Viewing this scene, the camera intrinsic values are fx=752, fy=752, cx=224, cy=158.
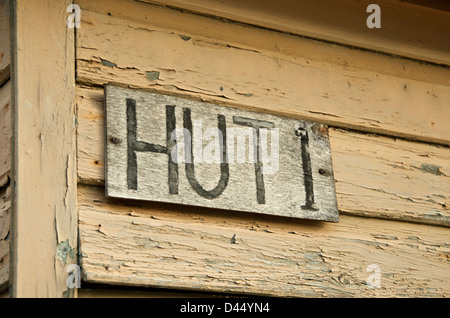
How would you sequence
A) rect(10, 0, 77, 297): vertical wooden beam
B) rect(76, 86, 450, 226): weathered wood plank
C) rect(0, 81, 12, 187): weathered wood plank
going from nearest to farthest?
rect(10, 0, 77, 297): vertical wooden beam, rect(0, 81, 12, 187): weathered wood plank, rect(76, 86, 450, 226): weathered wood plank

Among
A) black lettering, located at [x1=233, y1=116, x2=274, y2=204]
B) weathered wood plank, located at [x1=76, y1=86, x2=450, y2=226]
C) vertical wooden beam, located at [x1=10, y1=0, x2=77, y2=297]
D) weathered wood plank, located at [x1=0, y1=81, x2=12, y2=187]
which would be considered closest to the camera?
vertical wooden beam, located at [x1=10, y1=0, x2=77, y2=297]

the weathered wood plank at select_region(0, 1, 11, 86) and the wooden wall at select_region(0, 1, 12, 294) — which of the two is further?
the weathered wood plank at select_region(0, 1, 11, 86)

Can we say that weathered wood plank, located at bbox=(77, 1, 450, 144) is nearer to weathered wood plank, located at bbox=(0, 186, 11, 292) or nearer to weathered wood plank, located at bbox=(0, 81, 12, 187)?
weathered wood plank, located at bbox=(0, 81, 12, 187)

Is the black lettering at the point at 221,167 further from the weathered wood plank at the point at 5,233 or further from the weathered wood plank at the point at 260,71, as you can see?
the weathered wood plank at the point at 5,233

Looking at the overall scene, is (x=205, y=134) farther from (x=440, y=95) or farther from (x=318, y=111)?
(x=440, y=95)

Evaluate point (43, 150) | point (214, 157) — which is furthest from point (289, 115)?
point (43, 150)

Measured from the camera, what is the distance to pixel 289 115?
1.72 metres

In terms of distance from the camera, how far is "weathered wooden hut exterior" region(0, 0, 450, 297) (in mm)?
1396

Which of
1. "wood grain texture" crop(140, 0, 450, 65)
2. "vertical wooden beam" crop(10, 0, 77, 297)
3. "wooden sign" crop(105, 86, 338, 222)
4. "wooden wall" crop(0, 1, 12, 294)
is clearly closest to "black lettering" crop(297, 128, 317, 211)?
"wooden sign" crop(105, 86, 338, 222)

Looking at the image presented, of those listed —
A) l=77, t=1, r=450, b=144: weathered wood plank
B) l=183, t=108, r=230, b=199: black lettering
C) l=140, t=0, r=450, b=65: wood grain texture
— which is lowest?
l=183, t=108, r=230, b=199: black lettering

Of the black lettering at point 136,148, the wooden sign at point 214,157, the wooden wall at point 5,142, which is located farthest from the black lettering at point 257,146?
the wooden wall at point 5,142

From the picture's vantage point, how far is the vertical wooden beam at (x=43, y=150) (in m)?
1.33

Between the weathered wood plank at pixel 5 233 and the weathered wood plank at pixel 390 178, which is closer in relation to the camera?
the weathered wood plank at pixel 5 233

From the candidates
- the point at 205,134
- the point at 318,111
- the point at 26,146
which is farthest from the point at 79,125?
the point at 318,111
